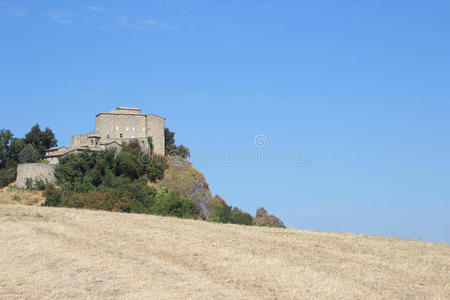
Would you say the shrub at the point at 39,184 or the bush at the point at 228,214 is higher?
the shrub at the point at 39,184

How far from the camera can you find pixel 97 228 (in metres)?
24.1

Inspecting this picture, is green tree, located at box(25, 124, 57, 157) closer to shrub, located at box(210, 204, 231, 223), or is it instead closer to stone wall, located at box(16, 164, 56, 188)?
stone wall, located at box(16, 164, 56, 188)

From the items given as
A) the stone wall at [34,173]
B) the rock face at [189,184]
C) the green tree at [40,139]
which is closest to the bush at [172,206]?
the rock face at [189,184]

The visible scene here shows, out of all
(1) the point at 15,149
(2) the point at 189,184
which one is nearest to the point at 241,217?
(2) the point at 189,184

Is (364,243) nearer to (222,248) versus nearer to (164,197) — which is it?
(222,248)

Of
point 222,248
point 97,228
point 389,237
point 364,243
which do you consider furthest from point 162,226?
point 389,237

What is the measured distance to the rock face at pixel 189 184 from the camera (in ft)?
225

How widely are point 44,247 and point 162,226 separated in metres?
6.98

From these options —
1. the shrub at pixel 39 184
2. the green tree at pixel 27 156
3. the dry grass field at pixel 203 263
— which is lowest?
the dry grass field at pixel 203 263

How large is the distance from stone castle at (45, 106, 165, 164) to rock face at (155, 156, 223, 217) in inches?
173

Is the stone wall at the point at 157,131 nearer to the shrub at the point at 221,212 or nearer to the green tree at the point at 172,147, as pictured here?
the green tree at the point at 172,147

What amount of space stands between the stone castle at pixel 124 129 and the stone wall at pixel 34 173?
9084mm

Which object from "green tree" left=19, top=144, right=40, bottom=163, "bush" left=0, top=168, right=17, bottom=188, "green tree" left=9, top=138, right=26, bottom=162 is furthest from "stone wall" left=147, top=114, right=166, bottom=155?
"bush" left=0, top=168, right=17, bottom=188

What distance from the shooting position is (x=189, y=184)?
7025cm
